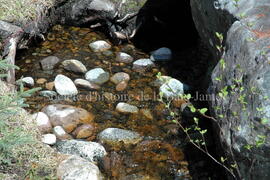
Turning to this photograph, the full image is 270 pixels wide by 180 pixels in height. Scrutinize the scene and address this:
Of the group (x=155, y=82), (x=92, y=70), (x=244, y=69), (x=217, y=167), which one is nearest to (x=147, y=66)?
(x=155, y=82)

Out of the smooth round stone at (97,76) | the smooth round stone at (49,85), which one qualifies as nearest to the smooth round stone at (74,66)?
the smooth round stone at (97,76)

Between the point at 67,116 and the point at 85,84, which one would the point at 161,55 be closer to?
the point at 85,84

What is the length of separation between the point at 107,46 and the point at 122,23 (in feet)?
1.86

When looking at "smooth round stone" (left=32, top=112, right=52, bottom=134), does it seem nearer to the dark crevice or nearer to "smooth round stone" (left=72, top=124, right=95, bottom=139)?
"smooth round stone" (left=72, top=124, right=95, bottom=139)

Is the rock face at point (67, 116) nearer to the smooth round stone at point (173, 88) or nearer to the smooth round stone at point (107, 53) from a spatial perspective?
the smooth round stone at point (173, 88)

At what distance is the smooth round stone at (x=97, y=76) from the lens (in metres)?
5.38

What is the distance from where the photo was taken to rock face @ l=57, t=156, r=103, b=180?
3575 millimetres

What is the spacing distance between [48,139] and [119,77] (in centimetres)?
156

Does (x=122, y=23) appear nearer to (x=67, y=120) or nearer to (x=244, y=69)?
(x=67, y=120)

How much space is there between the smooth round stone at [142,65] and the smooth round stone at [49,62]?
45.3 inches

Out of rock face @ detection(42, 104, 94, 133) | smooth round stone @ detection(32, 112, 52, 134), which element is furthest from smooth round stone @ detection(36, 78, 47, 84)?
smooth round stone @ detection(32, 112, 52, 134)

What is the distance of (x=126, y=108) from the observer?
16.0 feet

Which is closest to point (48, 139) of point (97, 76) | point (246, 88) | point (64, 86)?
point (64, 86)

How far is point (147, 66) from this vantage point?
227 inches
